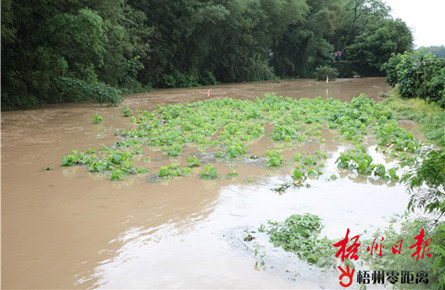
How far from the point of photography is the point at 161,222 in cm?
523

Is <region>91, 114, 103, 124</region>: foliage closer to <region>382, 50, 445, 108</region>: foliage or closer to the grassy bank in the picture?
the grassy bank

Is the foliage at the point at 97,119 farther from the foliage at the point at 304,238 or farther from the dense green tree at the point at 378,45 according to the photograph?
the dense green tree at the point at 378,45

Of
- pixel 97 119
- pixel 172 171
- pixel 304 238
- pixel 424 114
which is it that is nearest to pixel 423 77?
pixel 424 114

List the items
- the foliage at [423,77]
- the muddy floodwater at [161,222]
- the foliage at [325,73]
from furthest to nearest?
the foliage at [325,73], the foliage at [423,77], the muddy floodwater at [161,222]

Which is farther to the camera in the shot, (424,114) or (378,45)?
(378,45)

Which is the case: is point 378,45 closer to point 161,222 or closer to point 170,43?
point 170,43

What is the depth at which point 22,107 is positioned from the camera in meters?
15.6

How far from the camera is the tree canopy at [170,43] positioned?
14.5 m

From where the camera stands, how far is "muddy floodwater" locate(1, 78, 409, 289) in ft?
13.1

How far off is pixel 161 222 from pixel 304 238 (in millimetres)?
1770

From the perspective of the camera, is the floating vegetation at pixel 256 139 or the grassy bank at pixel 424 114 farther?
the grassy bank at pixel 424 114

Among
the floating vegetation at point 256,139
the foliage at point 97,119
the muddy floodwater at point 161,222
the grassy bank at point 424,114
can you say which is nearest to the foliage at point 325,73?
the grassy bank at point 424,114

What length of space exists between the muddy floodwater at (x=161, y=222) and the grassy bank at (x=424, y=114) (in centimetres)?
284

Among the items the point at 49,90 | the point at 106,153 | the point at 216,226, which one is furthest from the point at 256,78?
the point at 216,226
